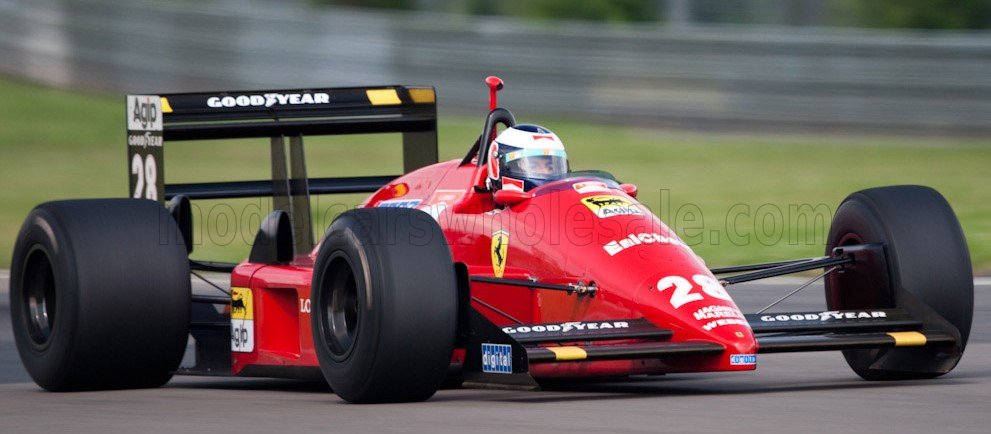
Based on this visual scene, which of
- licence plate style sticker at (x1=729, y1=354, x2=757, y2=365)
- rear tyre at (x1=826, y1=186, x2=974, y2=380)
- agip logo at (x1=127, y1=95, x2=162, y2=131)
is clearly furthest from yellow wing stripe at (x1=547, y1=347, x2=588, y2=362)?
agip logo at (x1=127, y1=95, x2=162, y2=131)

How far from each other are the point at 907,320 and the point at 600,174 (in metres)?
1.67

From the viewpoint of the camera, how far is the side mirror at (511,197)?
300 inches

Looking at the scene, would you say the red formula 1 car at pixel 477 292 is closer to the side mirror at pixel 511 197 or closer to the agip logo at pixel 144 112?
the side mirror at pixel 511 197

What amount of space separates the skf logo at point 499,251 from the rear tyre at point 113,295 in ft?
5.05

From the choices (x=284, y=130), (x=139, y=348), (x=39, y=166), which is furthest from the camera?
(x=39, y=166)

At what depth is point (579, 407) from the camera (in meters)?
6.43

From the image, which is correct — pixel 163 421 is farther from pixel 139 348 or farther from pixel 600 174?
pixel 600 174

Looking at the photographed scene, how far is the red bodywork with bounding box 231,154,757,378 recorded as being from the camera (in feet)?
22.4

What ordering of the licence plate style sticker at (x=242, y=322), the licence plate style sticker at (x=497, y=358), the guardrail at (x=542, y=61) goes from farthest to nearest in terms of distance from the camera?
the guardrail at (x=542, y=61)
the licence plate style sticker at (x=242, y=322)
the licence plate style sticker at (x=497, y=358)

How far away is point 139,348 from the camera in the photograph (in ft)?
25.5

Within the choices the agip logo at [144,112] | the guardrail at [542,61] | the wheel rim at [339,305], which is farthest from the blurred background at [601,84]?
the wheel rim at [339,305]

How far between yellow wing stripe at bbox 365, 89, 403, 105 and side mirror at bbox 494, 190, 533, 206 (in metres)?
2.77

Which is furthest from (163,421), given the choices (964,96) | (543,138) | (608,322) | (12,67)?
(12,67)

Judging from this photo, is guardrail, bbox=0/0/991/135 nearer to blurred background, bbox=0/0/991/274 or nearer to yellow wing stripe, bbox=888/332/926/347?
blurred background, bbox=0/0/991/274
